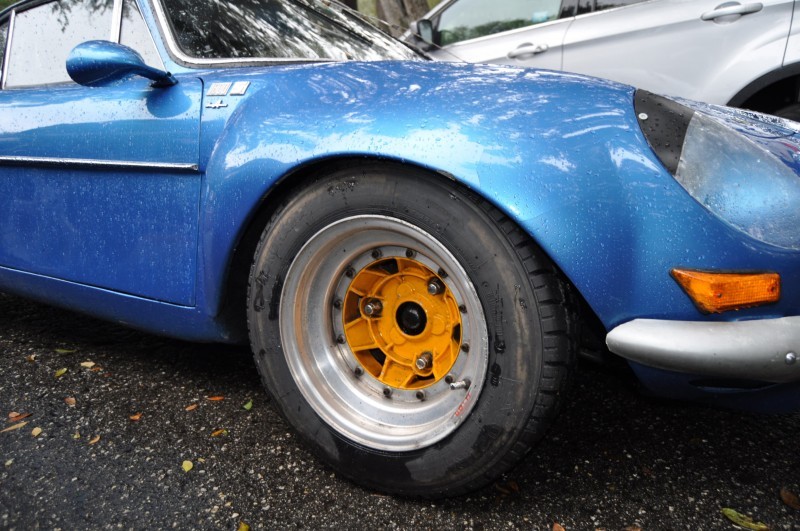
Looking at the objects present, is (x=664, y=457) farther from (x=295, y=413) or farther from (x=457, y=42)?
(x=457, y=42)

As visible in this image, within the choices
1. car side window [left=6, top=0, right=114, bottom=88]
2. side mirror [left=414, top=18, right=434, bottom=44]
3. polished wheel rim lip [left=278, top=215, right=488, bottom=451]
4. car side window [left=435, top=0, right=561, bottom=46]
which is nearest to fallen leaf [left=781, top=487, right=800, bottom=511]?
polished wheel rim lip [left=278, top=215, right=488, bottom=451]

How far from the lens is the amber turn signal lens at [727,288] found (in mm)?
1362

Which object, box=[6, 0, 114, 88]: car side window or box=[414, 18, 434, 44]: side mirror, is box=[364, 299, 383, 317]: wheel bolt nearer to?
box=[6, 0, 114, 88]: car side window

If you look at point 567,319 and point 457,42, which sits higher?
point 457,42

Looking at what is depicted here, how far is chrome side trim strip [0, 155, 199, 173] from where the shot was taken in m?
1.92

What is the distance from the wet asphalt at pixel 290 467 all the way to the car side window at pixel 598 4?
102 inches

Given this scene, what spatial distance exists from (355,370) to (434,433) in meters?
0.34

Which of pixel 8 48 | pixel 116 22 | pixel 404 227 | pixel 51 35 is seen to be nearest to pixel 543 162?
pixel 404 227

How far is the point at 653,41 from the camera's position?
383 cm

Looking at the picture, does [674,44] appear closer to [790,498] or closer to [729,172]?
[729,172]

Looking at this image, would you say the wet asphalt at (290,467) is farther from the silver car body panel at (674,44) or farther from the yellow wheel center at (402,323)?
the silver car body panel at (674,44)

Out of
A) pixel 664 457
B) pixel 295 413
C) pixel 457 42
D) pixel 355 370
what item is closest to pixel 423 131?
pixel 355 370

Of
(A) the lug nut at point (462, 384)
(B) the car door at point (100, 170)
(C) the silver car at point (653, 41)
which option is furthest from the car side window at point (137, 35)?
(C) the silver car at point (653, 41)

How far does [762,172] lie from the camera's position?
4.84ft
